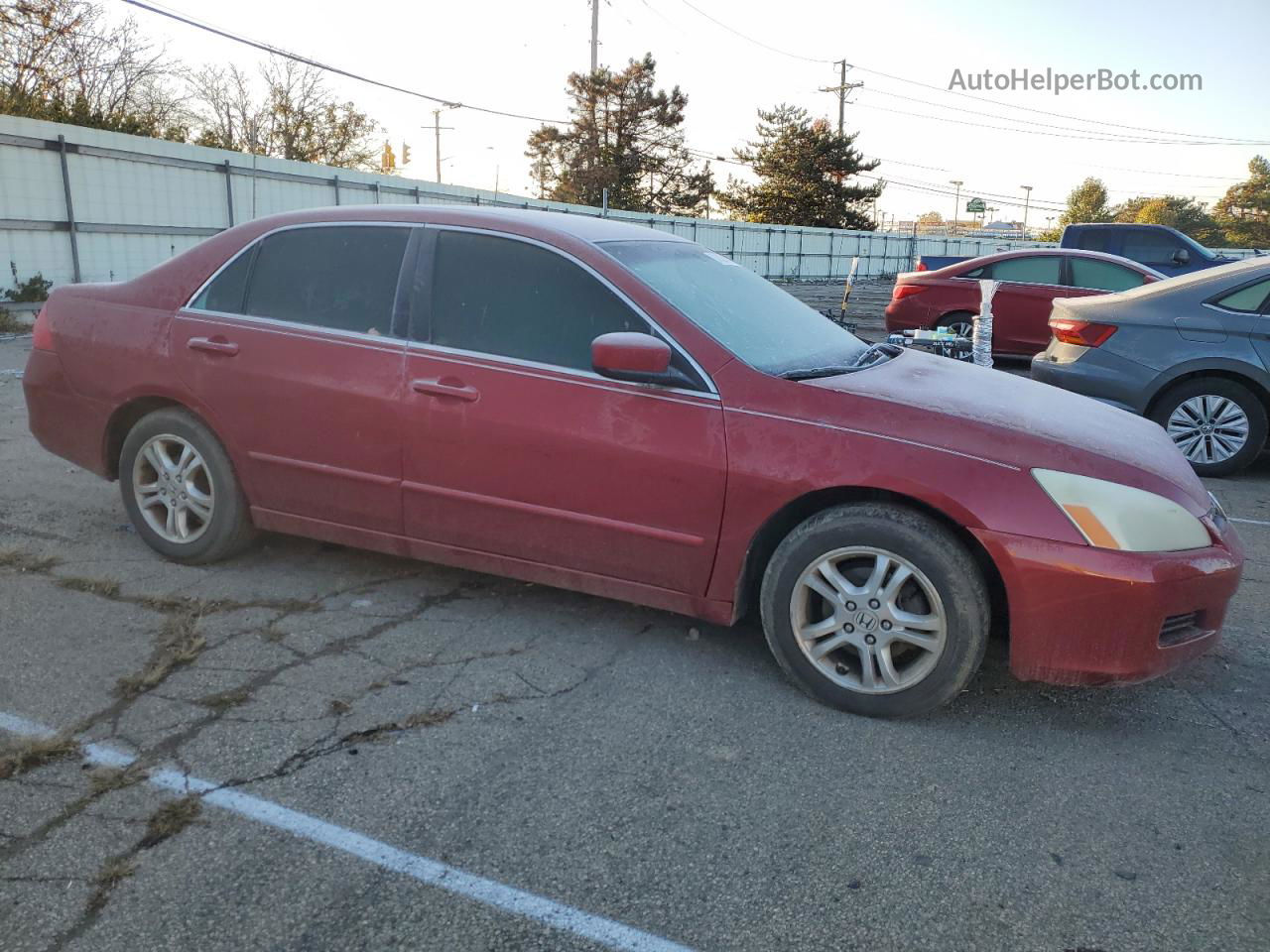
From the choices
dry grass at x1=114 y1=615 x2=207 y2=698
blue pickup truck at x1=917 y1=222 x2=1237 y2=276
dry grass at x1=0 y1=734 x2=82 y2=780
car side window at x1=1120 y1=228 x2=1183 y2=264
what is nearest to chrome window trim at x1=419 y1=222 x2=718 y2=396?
dry grass at x1=114 y1=615 x2=207 y2=698

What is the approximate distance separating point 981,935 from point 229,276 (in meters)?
3.81

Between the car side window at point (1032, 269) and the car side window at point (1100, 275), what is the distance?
0.18 meters

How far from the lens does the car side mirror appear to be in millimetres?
3443

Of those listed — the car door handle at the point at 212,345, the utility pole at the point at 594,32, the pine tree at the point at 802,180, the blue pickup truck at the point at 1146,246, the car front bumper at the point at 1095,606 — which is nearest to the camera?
the car front bumper at the point at 1095,606

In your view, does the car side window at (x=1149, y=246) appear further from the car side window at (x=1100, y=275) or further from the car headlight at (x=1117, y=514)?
the car headlight at (x=1117, y=514)

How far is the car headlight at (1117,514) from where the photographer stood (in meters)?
3.11

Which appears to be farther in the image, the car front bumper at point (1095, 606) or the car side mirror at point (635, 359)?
the car side mirror at point (635, 359)

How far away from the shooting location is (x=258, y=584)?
4.34 m

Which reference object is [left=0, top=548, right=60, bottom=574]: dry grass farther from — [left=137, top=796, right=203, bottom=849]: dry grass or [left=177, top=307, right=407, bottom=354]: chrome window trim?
[left=137, top=796, right=203, bottom=849]: dry grass

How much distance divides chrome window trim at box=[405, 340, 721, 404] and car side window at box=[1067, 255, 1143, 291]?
9.70 metres

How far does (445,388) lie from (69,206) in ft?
47.5

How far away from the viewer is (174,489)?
4457 millimetres

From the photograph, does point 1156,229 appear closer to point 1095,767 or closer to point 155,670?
point 1095,767

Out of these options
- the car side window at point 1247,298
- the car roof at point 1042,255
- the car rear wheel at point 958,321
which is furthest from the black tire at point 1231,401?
the car rear wheel at point 958,321
